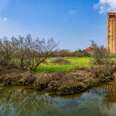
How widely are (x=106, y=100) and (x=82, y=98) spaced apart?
1.62 metres

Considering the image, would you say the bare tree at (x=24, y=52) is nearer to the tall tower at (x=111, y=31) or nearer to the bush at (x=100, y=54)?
the bush at (x=100, y=54)

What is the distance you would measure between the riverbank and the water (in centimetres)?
84

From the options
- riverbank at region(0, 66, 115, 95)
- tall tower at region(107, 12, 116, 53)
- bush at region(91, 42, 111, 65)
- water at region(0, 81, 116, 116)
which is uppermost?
tall tower at region(107, 12, 116, 53)

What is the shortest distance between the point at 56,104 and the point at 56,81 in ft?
14.1

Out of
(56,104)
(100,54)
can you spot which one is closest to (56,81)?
(56,104)

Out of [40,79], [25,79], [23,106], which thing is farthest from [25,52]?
[23,106]

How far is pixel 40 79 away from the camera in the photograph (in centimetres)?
1862

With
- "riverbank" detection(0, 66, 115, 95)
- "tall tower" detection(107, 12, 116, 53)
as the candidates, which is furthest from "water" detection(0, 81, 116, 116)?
"tall tower" detection(107, 12, 116, 53)

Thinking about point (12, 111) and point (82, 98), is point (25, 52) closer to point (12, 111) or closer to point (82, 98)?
point (82, 98)

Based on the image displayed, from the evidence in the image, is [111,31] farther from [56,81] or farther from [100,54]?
[56,81]

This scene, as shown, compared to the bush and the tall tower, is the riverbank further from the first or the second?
the tall tower

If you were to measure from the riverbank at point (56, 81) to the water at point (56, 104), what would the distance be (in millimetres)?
839

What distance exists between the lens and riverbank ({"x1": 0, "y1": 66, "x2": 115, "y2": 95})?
1711 centimetres

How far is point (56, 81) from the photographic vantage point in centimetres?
1805
